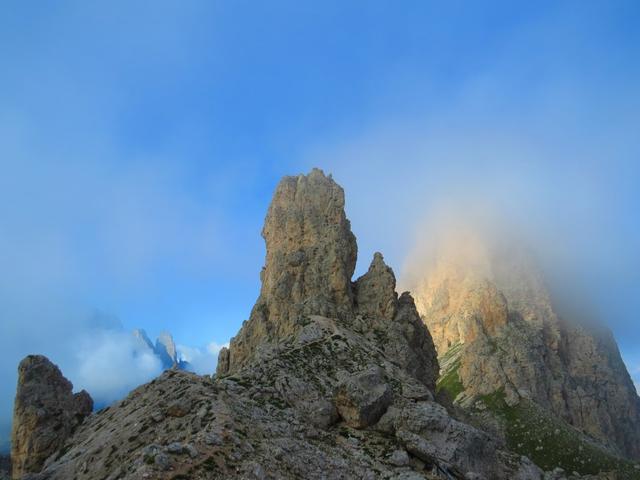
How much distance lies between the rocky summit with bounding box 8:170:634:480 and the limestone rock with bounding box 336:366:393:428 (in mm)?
101

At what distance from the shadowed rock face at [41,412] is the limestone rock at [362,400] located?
25.3m

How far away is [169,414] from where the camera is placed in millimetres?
32094

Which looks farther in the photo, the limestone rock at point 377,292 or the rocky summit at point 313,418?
the limestone rock at point 377,292

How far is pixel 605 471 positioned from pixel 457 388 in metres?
74.3

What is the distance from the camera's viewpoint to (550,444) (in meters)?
116

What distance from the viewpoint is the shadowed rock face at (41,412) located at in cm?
4066

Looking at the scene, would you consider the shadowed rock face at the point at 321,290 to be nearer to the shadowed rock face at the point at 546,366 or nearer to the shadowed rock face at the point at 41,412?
the shadowed rock face at the point at 41,412

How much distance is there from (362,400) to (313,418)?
180 inches

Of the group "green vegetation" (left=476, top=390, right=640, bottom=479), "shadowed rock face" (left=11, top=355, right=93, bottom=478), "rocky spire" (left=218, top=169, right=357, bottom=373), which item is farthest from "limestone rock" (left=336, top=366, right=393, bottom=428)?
"green vegetation" (left=476, top=390, right=640, bottom=479)

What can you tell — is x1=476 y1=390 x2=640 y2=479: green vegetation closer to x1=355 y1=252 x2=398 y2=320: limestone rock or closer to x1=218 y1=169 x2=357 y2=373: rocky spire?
x1=355 y1=252 x2=398 y2=320: limestone rock

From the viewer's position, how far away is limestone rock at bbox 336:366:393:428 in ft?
133

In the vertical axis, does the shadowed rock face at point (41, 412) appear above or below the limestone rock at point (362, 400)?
above

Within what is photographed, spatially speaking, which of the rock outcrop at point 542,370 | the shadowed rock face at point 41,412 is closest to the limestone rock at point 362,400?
the shadowed rock face at point 41,412

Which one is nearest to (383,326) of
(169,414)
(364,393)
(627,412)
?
(364,393)
